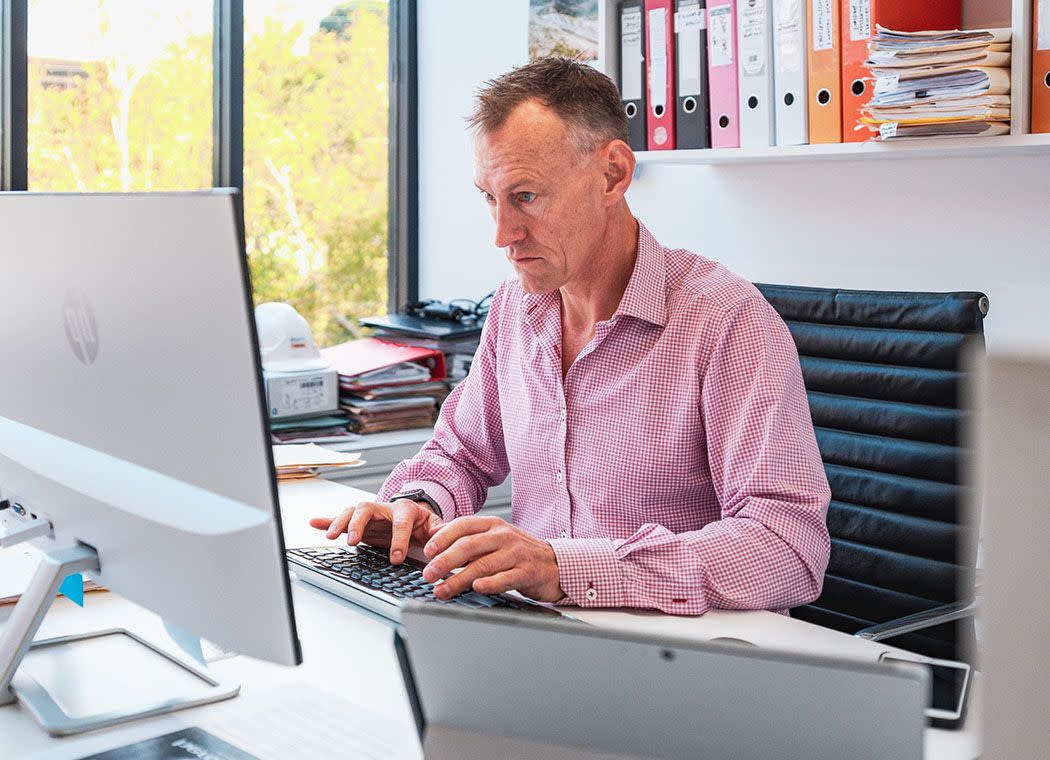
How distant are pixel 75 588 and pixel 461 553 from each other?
1.47 feet

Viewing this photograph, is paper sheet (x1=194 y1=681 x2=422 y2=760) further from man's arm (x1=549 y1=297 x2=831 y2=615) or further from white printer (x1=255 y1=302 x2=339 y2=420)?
white printer (x1=255 y1=302 x2=339 y2=420)

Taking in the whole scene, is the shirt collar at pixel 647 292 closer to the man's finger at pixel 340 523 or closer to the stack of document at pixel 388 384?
the man's finger at pixel 340 523

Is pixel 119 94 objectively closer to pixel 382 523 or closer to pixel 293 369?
pixel 293 369

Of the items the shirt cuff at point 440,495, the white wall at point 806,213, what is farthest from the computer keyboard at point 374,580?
the white wall at point 806,213

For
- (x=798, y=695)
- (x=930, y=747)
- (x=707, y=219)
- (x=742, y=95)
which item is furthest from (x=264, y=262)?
(x=798, y=695)

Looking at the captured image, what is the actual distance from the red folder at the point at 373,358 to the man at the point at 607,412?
924 millimetres

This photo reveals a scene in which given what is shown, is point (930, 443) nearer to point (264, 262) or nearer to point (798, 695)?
point (798, 695)

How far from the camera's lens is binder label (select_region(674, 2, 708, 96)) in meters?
2.34

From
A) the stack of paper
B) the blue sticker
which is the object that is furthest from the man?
the blue sticker

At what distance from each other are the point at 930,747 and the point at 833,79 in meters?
1.40

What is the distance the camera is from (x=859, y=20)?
2059 millimetres

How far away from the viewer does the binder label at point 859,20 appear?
2041 millimetres

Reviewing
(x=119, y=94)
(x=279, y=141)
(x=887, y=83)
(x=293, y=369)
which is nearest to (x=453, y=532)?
(x=887, y=83)

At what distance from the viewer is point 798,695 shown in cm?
63
